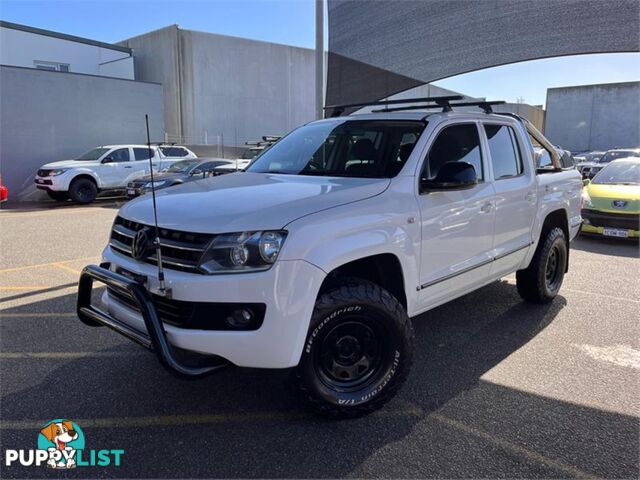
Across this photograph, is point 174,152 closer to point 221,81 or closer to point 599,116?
point 221,81

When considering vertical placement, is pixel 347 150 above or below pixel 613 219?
above

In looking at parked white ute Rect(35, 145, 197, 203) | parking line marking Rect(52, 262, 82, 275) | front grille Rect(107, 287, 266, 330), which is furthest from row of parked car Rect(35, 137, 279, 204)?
front grille Rect(107, 287, 266, 330)

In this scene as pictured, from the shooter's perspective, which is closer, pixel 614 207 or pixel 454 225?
pixel 454 225

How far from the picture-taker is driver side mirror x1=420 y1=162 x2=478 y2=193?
140 inches

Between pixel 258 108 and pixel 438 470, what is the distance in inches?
1012

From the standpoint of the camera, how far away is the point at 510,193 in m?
4.61

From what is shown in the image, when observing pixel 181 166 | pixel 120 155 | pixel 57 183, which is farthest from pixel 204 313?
pixel 120 155

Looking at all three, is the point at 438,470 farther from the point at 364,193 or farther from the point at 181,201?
the point at 181,201

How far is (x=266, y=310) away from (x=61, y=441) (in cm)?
148

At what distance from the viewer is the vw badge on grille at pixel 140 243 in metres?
3.12

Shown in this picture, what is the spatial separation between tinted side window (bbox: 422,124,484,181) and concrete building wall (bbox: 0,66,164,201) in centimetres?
1764

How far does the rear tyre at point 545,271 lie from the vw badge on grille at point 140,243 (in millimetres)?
3884

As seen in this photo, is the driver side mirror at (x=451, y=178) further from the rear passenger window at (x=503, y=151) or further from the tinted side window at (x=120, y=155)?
the tinted side window at (x=120, y=155)
